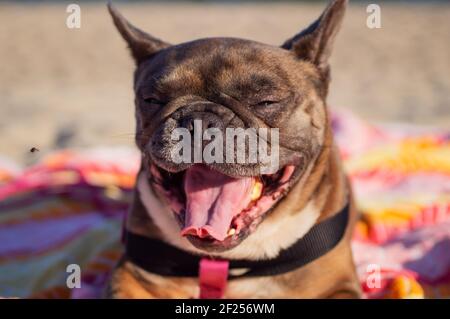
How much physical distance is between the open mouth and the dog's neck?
4.7 inches

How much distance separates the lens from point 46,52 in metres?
10.6

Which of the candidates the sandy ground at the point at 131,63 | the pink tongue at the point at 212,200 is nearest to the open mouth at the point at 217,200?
the pink tongue at the point at 212,200

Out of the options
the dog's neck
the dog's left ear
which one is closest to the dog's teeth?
the dog's neck

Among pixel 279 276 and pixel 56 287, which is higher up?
pixel 279 276

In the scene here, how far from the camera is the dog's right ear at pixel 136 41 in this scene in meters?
3.09

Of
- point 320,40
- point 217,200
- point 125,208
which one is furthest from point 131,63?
point 217,200

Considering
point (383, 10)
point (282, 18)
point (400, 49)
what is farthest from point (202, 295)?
point (383, 10)

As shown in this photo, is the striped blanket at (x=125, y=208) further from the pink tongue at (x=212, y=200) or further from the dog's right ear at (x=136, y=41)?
the dog's right ear at (x=136, y=41)

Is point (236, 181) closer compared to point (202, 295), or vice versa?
point (236, 181)

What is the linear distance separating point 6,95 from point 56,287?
5.44m

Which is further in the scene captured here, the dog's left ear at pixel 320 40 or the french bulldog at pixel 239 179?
the dog's left ear at pixel 320 40

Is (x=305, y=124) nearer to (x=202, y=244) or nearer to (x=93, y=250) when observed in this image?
(x=202, y=244)

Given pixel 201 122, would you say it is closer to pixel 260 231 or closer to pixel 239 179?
pixel 239 179

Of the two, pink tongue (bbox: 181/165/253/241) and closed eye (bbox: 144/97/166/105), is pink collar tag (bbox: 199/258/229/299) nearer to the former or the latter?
pink tongue (bbox: 181/165/253/241)
